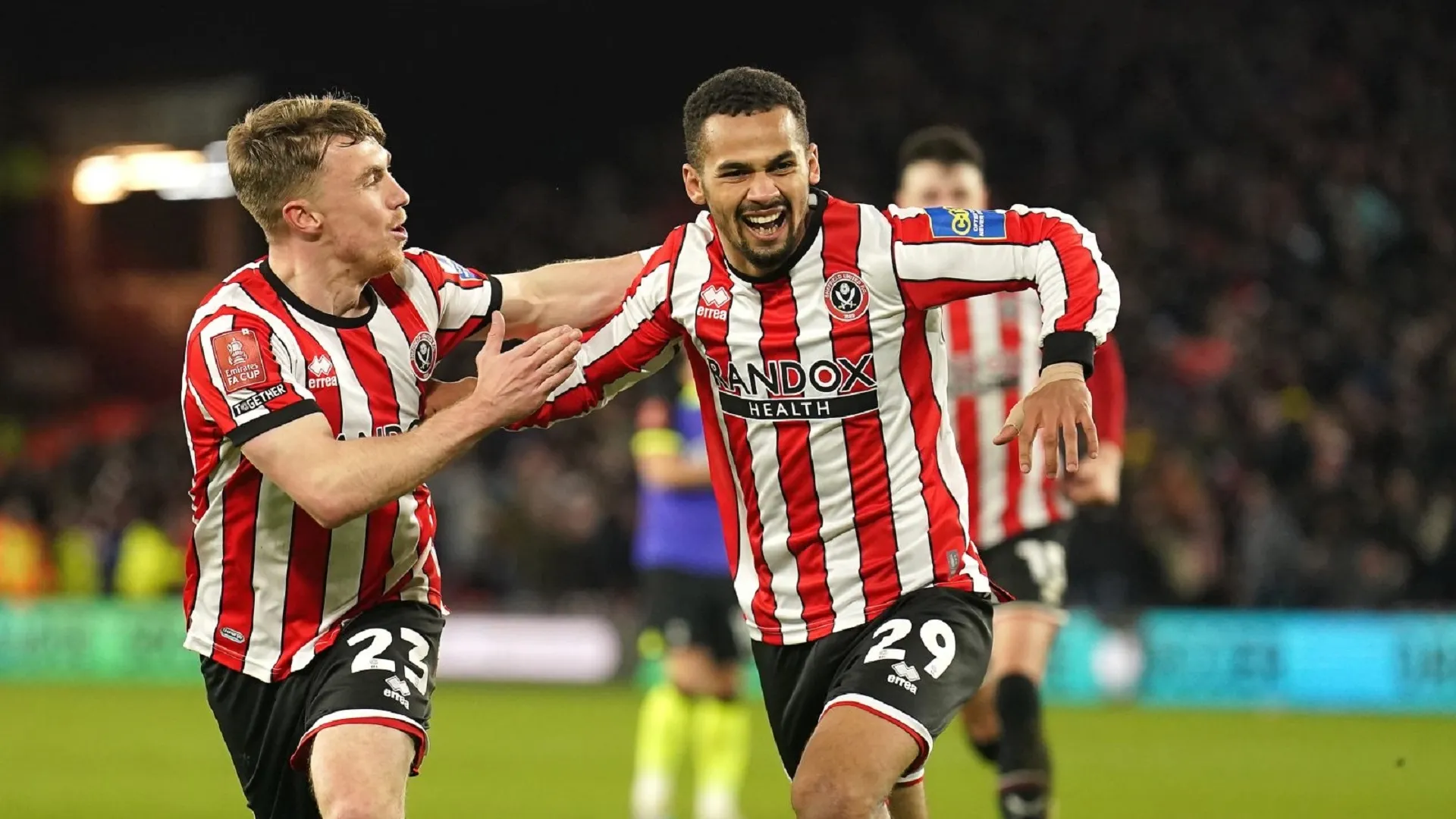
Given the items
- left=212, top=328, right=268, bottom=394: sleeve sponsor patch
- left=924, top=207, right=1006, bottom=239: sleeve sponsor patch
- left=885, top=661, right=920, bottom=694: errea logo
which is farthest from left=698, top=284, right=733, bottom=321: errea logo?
left=212, top=328, right=268, bottom=394: sleeve sponsor patch

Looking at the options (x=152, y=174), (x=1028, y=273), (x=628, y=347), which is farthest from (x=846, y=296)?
(x=152, y=174)

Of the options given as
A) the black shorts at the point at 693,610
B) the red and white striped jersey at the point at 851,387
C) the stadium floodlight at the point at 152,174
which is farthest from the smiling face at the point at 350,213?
the stadium floodlight at the point at 152,174

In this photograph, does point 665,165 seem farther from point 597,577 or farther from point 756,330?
point 756,330

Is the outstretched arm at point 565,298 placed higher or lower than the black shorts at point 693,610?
higher

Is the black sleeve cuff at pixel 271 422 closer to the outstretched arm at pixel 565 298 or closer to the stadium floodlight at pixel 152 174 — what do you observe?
the outstretched arm at pixel 565 298

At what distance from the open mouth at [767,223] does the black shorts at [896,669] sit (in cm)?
88

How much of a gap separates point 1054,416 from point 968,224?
611mm

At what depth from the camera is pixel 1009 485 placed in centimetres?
611

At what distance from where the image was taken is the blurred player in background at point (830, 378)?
168 inches

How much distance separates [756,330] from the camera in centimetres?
441

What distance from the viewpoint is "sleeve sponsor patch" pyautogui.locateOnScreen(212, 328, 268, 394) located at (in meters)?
4.13

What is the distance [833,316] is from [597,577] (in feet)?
36.0

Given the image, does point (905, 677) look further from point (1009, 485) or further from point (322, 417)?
point (1009, 485)

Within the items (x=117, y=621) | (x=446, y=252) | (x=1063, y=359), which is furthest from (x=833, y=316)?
(x=446, y=252)
